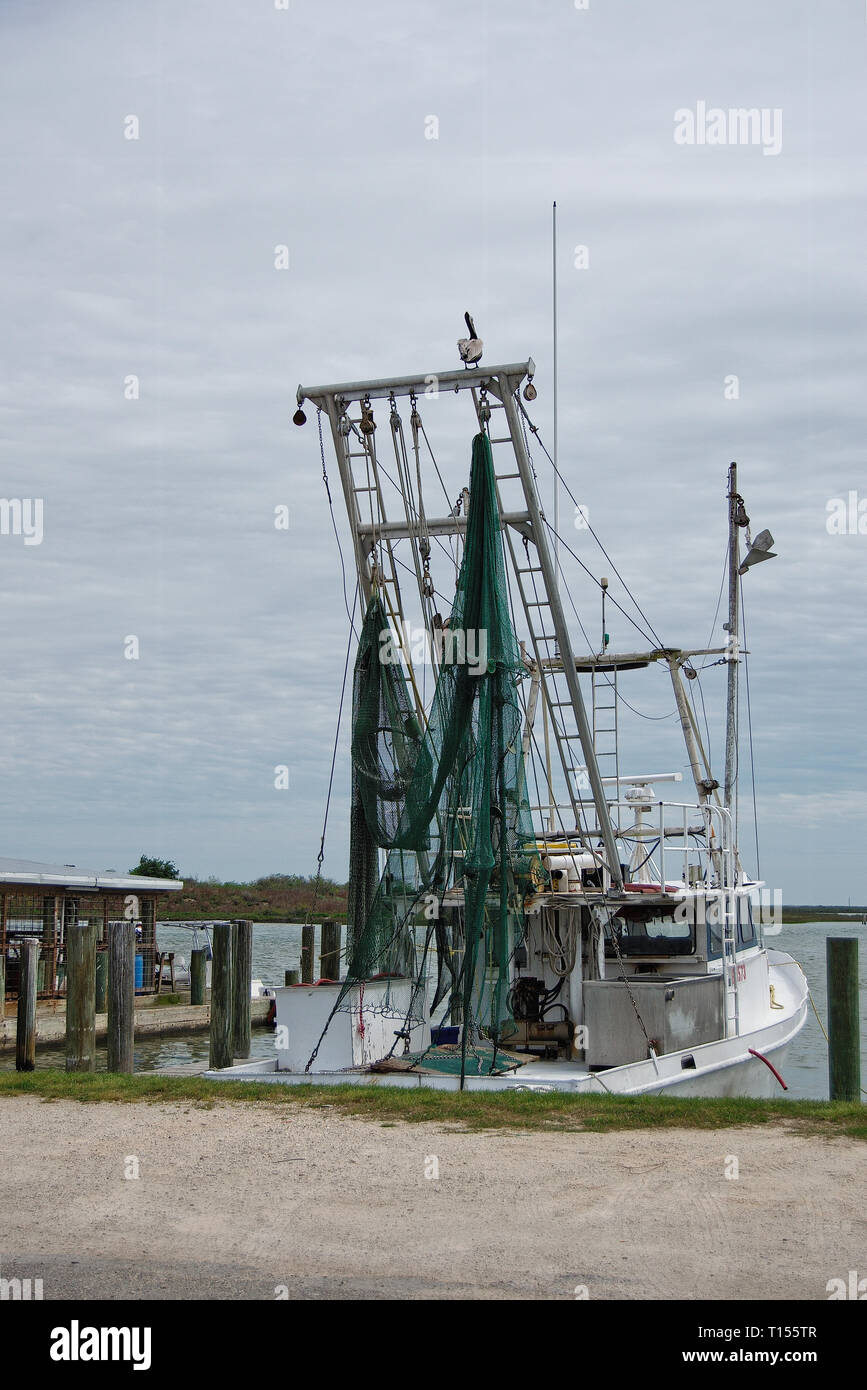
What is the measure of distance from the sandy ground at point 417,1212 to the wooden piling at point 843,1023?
91.9 inches

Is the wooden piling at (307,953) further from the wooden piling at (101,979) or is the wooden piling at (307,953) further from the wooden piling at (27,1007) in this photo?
the wooden piling at (27,1007)

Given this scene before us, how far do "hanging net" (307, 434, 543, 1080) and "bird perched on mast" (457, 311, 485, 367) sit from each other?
756 millimetres

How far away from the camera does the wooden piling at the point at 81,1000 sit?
14961mm

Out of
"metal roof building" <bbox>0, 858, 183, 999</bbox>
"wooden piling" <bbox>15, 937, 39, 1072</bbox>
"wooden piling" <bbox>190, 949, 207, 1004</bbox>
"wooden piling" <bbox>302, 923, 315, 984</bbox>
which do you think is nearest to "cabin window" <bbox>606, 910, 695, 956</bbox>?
"wooden piling" <bbox>15, 937, 39, 1072</bbox>

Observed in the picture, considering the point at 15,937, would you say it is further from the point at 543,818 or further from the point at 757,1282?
the point at 757,1282

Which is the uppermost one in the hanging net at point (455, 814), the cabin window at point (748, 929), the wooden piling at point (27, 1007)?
the hanging net at point (455, 814)

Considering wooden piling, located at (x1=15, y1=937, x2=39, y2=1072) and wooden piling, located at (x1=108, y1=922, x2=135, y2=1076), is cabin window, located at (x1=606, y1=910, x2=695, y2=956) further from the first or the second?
wooden piling, located at (x1=15, y1=937, x2=39, y2=1072)

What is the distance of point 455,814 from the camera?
12.6 meters

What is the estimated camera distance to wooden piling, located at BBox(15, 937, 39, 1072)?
18.5m

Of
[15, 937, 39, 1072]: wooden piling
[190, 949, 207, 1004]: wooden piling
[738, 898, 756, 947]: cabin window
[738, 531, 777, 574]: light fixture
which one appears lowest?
[190, 949, 207, 1004]: wooden piling

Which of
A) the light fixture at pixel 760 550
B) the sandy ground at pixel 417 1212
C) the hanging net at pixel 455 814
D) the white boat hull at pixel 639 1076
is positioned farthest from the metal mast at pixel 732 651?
the sandy ground at pixel 417 1212

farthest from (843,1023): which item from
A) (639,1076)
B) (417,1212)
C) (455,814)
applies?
(417,1212)
